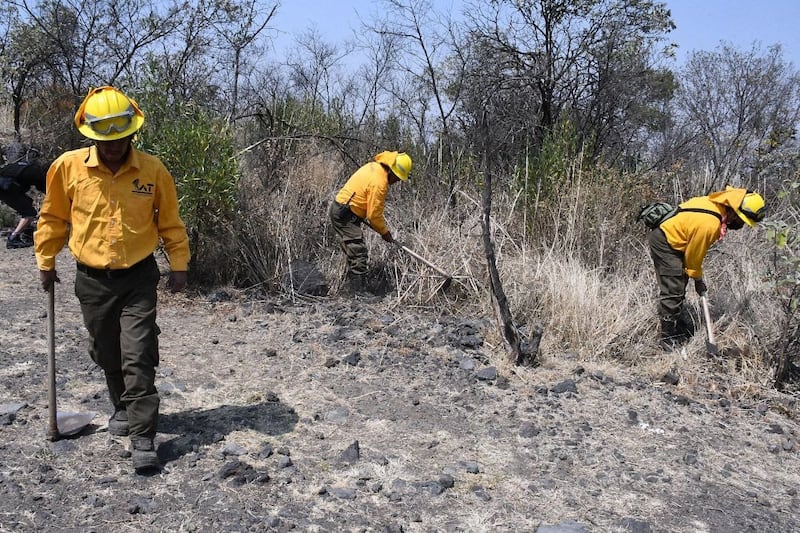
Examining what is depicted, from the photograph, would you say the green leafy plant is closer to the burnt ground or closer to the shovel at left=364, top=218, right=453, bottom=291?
the burnt ground

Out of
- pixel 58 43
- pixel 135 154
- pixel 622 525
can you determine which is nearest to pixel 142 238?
pixel 135 154

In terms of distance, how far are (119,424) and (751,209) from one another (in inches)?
177

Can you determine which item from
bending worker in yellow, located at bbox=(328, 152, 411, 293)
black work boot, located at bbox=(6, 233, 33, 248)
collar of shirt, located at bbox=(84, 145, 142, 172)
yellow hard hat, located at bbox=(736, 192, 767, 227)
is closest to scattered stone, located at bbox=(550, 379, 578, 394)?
yellow hard hat, located at bbox=(736, 192, 767, 227)

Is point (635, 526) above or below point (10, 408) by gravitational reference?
below

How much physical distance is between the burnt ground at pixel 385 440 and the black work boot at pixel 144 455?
5cm

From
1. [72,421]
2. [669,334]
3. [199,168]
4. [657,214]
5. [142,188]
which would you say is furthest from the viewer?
[199,168]

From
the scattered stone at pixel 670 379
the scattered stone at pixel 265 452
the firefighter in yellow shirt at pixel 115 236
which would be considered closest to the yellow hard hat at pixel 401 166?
the scattered stone at pixel 670 379

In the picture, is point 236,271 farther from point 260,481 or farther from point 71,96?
point 71,96

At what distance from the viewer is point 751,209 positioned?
515 centimetres

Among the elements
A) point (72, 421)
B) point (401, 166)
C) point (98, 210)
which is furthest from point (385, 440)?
→ point (401, 166)

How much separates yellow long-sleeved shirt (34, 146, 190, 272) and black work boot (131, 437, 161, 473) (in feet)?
2.65

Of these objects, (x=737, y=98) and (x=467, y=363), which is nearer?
(x=467, y=363)

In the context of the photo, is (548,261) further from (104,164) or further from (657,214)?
(104,164)

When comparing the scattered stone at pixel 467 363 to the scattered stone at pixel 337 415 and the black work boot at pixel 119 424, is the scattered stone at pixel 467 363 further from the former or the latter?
the black work boot at pixel 119 424
